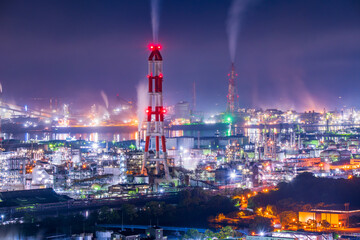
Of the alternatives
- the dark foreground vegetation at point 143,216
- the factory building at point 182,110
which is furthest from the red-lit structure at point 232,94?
the dark foreground vegetation at point 143,216

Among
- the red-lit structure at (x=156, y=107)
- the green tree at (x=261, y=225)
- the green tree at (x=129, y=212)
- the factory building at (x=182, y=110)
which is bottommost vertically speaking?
the green tree at (x=261, y=225)

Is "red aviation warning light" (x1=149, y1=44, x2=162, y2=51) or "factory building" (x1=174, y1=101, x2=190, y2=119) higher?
"factory building" (x1=174, y1=101, x2=190, y2=119)

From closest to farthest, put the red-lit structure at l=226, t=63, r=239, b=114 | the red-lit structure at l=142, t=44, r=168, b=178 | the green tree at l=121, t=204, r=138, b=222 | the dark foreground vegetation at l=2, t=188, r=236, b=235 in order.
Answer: the dark foreground vegetation at l=2, t=188, r=236, b=235 < the green tree at l=121, t=204, r=138, b=222 < the red-lit structure at l=142, t=44, r=168, b=178 < the red-lit structure at l=226, t=63, r=239, b=114

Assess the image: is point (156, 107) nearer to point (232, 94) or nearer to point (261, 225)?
point (261, 225)

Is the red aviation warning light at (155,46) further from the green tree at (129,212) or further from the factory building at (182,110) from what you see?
the factory building at (182,110)

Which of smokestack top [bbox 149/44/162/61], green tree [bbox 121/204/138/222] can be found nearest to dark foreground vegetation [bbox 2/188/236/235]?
green tree [bbox 121/204/138/222]

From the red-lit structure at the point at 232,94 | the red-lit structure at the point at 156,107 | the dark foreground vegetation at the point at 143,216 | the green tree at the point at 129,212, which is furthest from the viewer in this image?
the red-lit structure at the point at 232,94

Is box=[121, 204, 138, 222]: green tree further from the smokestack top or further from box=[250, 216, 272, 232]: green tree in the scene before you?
the smokestack top

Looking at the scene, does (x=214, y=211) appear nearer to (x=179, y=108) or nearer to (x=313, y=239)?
(x=313, y=239)

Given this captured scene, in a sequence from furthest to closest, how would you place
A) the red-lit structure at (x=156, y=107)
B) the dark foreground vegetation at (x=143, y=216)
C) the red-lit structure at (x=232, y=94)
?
the red-lit structure at (x=232, y=94) < the red-lit structure at (x=156, y=107) < the dark foreground vegetation at (x=143, y=216)

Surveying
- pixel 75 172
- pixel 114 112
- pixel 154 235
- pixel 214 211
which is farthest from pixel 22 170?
pixel 114 112

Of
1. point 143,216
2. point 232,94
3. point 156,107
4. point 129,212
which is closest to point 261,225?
point 143,216
